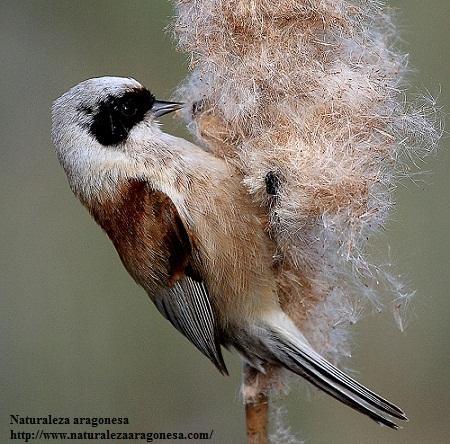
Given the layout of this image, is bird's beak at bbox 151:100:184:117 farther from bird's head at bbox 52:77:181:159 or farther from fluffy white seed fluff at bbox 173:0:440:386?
fluffy white seed fluff at bbox 173:0:440:386

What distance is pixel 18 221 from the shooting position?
12.7ft

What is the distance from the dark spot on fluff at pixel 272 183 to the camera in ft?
7.46

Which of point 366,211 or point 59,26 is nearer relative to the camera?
point 366,211

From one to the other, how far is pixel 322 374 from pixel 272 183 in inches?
23.6

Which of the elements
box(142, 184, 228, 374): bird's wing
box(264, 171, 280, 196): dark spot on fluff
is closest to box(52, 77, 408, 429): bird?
box(142, 184, 228, 374): bird's wing

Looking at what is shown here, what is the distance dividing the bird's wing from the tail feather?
18 cm

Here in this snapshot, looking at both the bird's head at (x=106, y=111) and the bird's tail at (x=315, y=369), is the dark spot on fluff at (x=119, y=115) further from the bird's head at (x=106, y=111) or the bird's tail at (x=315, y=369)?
the bird's tail at (x=315, y=369)

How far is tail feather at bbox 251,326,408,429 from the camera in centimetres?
228

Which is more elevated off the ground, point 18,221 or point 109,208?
point 18,221

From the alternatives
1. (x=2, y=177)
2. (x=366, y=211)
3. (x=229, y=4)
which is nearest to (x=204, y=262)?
(x=366, y=211)

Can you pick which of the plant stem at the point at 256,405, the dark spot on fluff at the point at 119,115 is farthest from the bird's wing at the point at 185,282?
the dark spot on fluff at the point at 119,115

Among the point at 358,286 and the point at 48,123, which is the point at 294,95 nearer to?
the point at 358,286

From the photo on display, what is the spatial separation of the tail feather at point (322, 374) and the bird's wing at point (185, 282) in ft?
0.59

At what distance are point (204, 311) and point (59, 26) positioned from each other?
6.58 feet
